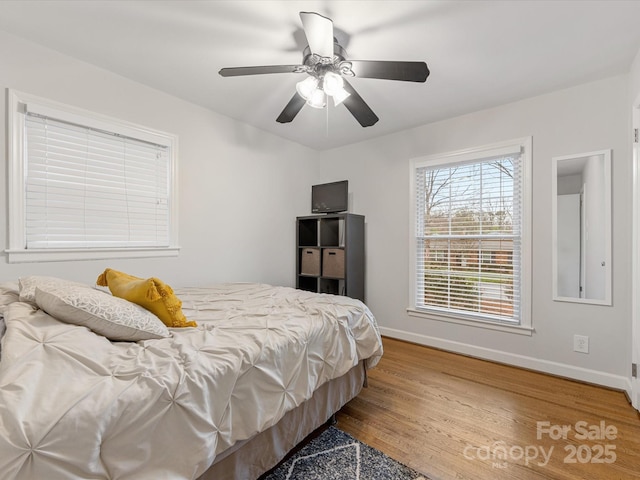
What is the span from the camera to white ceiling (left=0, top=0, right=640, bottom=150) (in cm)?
174

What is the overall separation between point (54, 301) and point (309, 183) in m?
3.34

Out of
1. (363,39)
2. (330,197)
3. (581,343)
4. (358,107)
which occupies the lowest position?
(581,343)

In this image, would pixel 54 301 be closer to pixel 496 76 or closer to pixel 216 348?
pixel 216 348

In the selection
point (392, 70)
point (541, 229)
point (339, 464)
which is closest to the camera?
point (339, 464)

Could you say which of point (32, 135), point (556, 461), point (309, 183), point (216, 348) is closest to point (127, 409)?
point (216, 348)

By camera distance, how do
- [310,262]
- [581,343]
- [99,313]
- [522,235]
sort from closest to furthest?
[99,313], [581,343], [522,235], [310,262]

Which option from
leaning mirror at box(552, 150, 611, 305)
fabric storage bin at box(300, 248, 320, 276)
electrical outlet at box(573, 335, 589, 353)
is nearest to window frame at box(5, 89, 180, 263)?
fabric storage bin at box(300, 248, 320, 276)

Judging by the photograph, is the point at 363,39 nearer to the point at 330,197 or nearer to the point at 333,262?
the point at 330,197

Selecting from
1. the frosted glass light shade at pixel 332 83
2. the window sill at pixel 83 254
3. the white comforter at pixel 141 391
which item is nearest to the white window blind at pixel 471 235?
the frosted glass light shade at pixel 332 83

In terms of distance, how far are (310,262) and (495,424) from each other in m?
2.46

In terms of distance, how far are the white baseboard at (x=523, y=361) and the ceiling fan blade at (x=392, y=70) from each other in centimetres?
260

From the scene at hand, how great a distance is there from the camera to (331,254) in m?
3.63

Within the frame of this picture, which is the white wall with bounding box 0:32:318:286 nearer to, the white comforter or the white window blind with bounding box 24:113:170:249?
the white window blind with bounding box 24:113:170:249

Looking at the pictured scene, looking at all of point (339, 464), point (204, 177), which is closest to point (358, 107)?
point (204, 177)
